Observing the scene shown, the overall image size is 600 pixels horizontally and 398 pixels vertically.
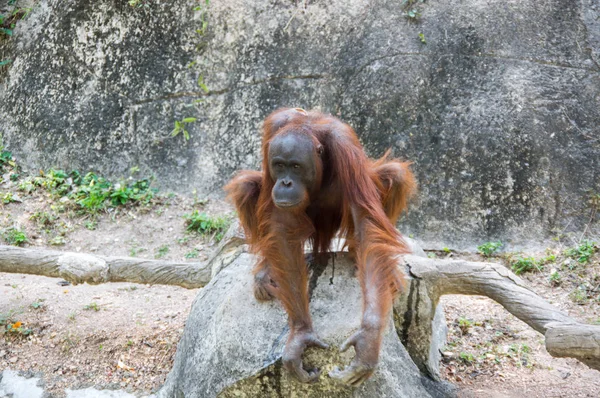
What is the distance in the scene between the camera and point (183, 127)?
6496mm

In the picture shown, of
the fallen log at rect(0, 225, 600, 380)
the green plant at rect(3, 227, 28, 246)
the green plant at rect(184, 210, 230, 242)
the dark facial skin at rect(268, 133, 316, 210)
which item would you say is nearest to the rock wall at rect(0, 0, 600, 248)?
the green plant at rect(184, 210, 230, 242)

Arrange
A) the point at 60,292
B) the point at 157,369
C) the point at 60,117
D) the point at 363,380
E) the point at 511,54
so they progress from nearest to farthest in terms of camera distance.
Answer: the point at 363,380 < the point at 157,369 < the point at 60,292 < the point at 511,54 < the point at 60,117

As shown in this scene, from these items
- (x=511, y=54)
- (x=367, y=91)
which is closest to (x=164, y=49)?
(x=367, y=91)

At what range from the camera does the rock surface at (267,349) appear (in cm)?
304

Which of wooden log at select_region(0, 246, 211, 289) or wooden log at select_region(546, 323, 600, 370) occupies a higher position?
wooden log at select_region(546, 323, 600, 370)

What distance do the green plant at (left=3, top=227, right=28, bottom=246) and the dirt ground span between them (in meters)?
0.48

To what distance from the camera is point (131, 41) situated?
675cm

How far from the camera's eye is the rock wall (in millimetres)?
5562

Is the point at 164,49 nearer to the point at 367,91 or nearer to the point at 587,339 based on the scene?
the point at 367,91

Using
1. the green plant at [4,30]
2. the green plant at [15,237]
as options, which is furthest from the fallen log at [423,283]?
the green plant at [4,30]

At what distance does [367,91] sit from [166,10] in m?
2.30

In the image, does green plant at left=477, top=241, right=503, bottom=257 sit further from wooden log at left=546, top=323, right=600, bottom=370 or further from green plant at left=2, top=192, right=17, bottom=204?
green plant at left=2, top=192, right=17, bottom=204

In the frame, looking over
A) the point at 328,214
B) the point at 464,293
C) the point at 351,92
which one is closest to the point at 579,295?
the point at 464,293

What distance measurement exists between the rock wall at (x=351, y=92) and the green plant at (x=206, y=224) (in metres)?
0.39
